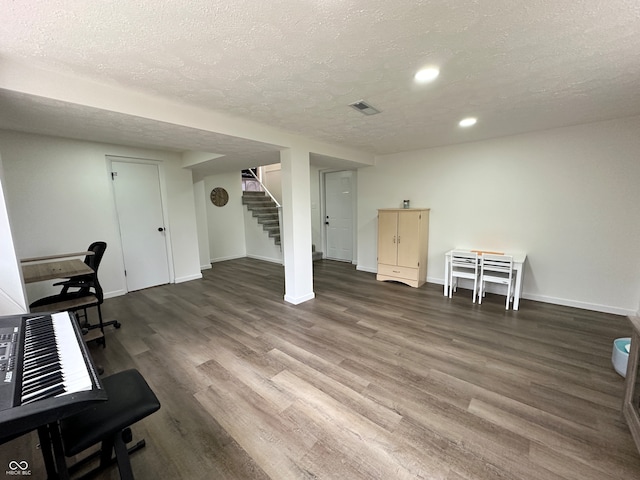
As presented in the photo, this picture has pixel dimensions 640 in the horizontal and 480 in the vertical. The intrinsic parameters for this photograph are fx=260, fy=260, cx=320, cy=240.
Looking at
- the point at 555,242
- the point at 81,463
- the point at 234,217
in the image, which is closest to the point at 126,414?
the point at 81,463

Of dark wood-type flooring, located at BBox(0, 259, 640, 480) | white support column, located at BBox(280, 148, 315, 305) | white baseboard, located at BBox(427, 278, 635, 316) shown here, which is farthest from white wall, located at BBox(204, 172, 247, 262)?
white baseboard, located at BBox(427, 278, 635, 316)

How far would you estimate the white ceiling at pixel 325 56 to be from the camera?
1269 mm

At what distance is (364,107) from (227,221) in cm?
516

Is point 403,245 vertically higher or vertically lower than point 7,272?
lower

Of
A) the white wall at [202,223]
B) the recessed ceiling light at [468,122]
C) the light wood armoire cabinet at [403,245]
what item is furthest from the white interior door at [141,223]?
the recessed ceiling light at [468,122]

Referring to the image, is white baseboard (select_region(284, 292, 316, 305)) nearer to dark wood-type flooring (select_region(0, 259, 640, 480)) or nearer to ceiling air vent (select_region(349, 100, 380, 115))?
dark wood-type flooring (select_region(0, 259, 640, 480))

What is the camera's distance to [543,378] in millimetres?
2092

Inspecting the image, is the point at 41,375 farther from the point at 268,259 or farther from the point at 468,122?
the point at 268,259

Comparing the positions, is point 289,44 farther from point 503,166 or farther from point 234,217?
point 234,217

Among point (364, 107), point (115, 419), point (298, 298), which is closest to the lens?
point (115, 419)

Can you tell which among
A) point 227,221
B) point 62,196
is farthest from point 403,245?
point 62,196

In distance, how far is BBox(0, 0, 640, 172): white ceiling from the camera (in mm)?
1269

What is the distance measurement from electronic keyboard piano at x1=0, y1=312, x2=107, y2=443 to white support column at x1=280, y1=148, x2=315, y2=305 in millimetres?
2572

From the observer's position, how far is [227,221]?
6738mm
